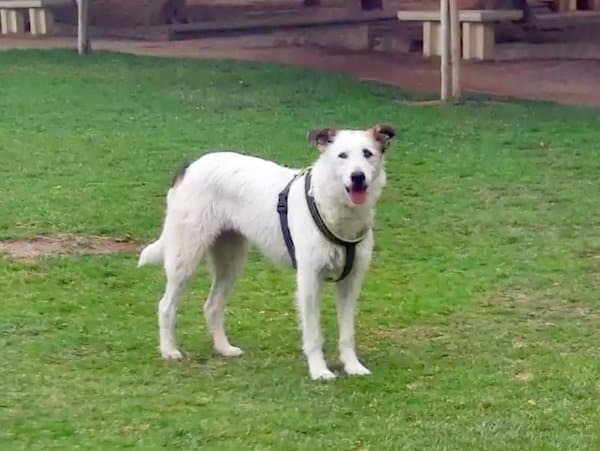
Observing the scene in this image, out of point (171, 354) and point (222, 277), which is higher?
point (222, 277)

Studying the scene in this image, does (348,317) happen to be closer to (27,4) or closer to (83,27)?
(83,27)

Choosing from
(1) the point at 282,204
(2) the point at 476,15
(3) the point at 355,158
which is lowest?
(2) the point at 476,15

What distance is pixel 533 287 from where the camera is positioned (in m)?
8.20

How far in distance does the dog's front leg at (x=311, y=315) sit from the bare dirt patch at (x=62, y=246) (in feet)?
9.95

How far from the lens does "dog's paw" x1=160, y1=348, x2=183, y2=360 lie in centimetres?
684

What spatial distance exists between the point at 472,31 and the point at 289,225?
15916 millimetres

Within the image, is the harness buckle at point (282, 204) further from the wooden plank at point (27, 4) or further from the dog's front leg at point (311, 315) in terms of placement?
the wooden plank at point (27, 4)

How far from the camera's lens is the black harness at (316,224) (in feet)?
21.0

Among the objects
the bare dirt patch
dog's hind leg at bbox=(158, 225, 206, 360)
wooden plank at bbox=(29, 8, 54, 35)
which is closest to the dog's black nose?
dog's hind leg at bbox=(158, 225, 206, 360)

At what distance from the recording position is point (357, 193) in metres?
6.23

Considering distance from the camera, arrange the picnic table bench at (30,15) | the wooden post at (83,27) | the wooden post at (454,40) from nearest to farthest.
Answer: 1. the wooden post at (454,40)
2. the wooden post at (83,27)
3. the picnic table bench at (30,15)

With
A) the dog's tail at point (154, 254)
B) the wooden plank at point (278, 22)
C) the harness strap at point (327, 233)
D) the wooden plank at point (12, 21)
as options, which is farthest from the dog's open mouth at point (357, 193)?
the wooden plank at point (12, 21)

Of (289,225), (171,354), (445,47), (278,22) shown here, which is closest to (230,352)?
(171,354)

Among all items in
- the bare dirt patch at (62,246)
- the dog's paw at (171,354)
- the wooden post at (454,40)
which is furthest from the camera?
the wooden post at (454,40)
